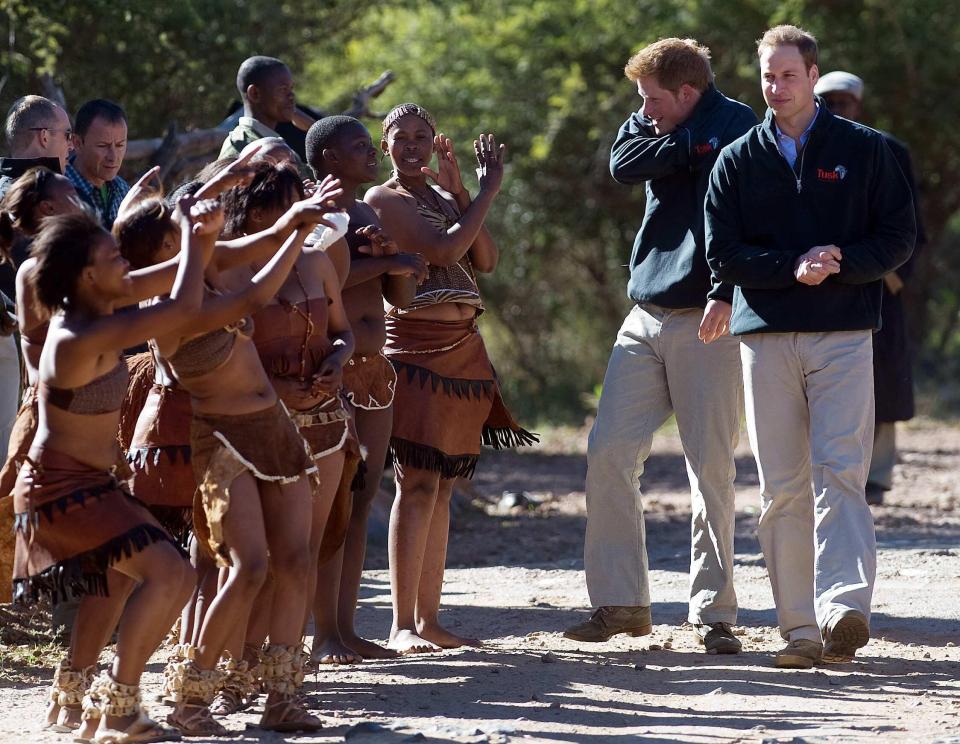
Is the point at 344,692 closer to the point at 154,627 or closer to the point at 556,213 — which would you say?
the point at 154,627

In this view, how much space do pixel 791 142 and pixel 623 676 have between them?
204cm

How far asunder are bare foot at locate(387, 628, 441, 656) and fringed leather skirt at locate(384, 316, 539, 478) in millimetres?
628

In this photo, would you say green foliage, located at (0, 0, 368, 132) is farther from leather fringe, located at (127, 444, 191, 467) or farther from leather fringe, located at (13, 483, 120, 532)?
leather fringe, located at (13, 483, 120, 532)

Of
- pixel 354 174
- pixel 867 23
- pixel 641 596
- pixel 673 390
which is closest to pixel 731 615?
pixel 641 596

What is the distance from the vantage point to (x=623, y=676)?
5.23 meters

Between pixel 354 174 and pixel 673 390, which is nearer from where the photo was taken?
pixel 354 174

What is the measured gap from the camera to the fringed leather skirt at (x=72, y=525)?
4090mm

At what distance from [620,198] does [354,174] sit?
37.1 feet

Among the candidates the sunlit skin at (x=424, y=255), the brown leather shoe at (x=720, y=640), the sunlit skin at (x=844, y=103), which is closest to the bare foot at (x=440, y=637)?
the sunlit skin at (x=424, y=255)

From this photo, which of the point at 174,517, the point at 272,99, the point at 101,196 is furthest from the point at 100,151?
the point at 174,517

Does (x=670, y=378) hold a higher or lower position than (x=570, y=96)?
lower

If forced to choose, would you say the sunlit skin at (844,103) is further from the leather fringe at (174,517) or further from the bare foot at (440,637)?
the leather fringe at (174,517)

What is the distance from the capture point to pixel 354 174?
5.26 metres

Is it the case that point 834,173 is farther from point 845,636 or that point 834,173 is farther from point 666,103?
point 845,636
